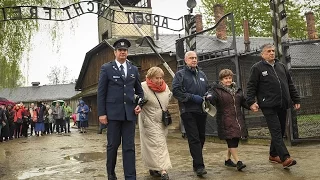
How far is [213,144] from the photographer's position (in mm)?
10055

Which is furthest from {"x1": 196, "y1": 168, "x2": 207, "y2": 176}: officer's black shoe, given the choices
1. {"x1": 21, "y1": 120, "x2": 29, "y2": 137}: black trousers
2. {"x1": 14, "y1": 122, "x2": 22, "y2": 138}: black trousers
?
{"x1": 21, "y1": 120, "x2": 29, "y2": 137}: black trousers

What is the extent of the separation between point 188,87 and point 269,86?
4.37 feet

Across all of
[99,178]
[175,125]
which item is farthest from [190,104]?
[175,125]

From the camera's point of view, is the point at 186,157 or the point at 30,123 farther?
the point at 30,123

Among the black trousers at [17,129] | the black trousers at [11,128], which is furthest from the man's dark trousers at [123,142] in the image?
the black trousers at [17,129]

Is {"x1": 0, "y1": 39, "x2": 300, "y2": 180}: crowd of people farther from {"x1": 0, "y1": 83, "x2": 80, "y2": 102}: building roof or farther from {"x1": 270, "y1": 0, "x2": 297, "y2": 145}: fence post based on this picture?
{"x1": 0, "y1": 83, "x2": 80, "y2": 102}: building roof

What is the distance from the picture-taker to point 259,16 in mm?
28250

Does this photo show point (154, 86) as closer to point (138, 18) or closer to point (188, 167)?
point (188, 167)

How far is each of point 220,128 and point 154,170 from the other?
135 centimetres

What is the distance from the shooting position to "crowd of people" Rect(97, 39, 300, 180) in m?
5.16

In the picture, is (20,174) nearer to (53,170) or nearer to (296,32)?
(53,170)

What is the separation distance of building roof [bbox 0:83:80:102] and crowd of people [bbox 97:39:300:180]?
5728cm

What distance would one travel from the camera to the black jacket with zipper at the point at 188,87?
5.67 metres

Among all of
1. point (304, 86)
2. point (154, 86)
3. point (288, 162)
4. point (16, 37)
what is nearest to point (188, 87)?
point (154, 86)
